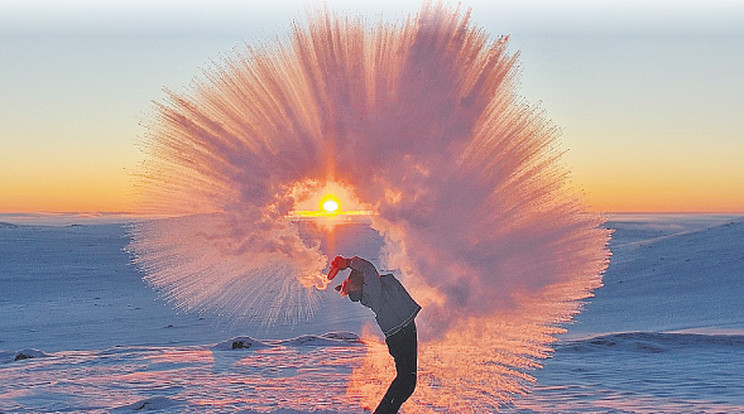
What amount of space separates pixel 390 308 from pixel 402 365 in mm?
721

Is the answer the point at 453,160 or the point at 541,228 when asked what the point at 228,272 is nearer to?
the point at 453,160

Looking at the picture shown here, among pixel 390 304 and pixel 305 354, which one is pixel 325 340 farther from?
pixel 390 304

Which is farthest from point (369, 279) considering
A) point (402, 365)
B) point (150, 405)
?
point (150, 405)

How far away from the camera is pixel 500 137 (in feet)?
39.3

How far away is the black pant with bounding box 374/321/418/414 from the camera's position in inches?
350

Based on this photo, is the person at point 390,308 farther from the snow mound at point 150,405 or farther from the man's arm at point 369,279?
the snow mound at point 150,405

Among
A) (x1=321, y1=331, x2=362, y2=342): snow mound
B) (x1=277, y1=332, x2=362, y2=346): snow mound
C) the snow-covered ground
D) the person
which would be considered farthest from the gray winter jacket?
(x1=321, y1=331, x2=362, y2=342): snow mound

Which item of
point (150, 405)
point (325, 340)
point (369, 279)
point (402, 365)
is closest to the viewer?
point (369, 279)

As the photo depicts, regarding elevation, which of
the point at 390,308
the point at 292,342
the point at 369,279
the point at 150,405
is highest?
the point at 369,279

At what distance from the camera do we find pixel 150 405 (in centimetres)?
1017

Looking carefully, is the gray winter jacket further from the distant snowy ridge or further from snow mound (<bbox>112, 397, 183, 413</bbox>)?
the distant snowy ridge

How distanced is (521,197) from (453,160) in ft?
4.17

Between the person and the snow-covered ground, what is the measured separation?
124 centimetres

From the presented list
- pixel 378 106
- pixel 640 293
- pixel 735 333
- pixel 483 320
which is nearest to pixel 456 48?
pixel 378 106
